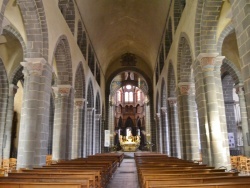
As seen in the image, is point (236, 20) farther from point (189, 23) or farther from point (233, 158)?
point (233, 158)

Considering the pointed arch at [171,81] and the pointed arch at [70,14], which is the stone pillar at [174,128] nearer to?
the pointed arch at [171,81]

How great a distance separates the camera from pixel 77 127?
1588cm

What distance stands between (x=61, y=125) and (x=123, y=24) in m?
11.8

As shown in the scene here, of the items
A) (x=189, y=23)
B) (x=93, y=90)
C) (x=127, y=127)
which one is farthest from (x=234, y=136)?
(x=127, y=127)

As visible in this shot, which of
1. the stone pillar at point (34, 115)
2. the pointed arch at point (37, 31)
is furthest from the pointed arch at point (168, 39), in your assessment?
the stone pillar at point (34, 115)

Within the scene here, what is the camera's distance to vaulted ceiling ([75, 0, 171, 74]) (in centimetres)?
1598

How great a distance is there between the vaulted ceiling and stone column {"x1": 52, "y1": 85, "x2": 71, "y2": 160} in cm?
530

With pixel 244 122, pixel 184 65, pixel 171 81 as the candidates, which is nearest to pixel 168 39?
pixel 171 81

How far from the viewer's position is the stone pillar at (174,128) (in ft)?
52.0

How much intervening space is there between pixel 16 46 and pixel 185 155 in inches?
457

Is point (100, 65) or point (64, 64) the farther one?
point (100, 65)

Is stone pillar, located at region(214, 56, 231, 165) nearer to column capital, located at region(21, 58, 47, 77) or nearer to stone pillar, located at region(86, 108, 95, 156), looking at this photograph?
column capital, located at region(21, 58, 47, 77)

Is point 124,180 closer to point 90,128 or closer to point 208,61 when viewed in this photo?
point 208,61

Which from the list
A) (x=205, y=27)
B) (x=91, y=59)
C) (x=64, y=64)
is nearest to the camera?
(x=205, y=27)
